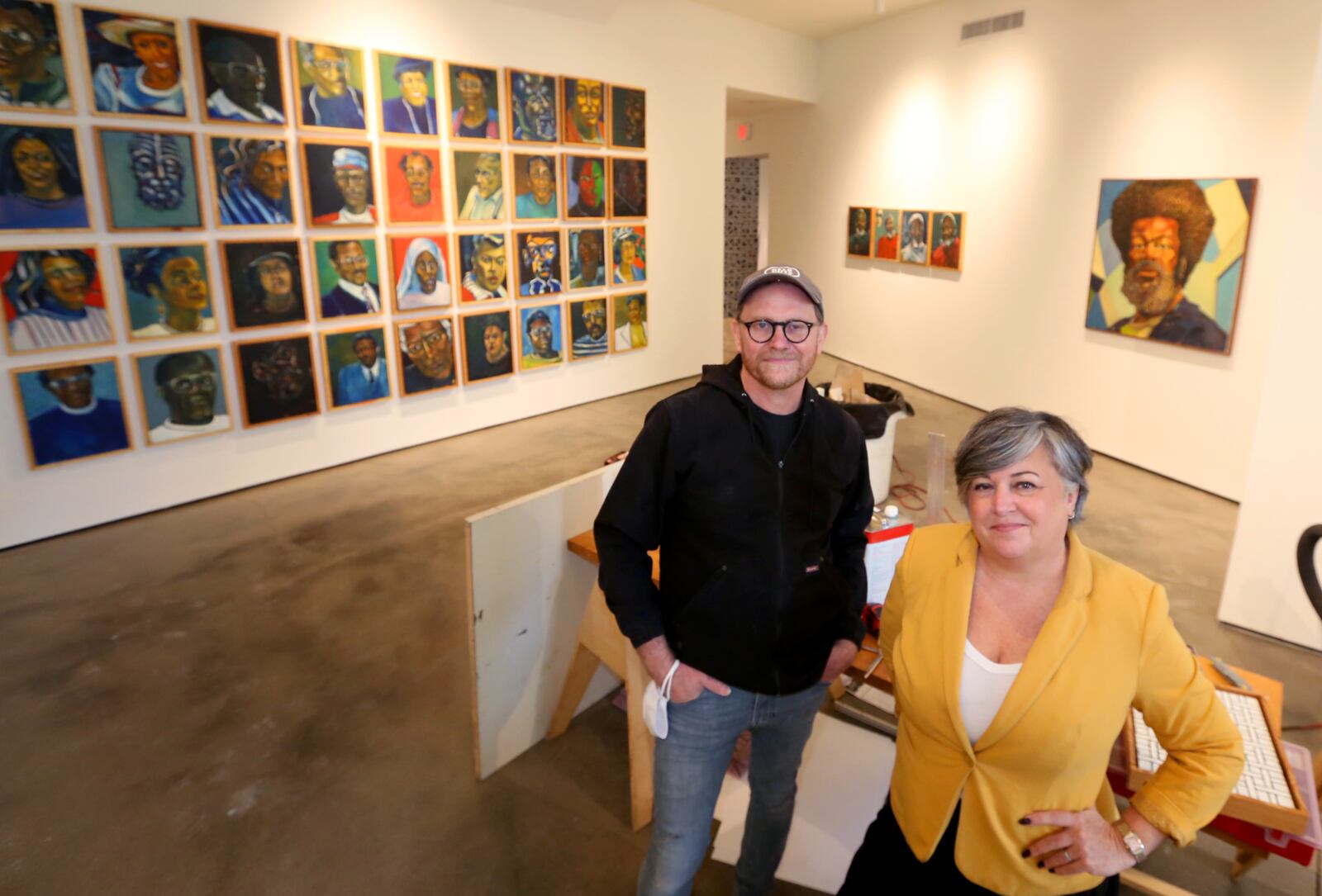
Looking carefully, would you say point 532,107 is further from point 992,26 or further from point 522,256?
point 992,26

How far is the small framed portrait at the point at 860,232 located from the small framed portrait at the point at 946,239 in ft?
3.03

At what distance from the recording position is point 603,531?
172 centimetres

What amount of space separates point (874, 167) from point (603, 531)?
794 cm

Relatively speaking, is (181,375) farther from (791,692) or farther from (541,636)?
(791,692)

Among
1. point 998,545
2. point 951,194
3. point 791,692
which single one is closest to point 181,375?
point 791,692

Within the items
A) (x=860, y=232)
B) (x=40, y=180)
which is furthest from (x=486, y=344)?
(x=860, y=232)

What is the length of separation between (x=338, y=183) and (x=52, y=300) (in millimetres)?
1813

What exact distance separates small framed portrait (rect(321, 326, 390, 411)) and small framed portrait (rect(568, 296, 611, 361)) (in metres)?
1.84

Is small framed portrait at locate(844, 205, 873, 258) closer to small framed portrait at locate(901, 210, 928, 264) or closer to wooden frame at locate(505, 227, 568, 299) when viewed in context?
small framed portrait at locate(901, 210, 928, 264)

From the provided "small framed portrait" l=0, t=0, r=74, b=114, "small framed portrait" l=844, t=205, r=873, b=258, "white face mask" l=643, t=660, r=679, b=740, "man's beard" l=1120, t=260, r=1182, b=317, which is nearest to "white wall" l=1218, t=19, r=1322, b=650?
"man's beard" l=1120, t=260, r=1182, b=317

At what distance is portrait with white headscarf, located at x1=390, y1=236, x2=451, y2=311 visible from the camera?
18.9ft

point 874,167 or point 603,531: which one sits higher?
point 874,167

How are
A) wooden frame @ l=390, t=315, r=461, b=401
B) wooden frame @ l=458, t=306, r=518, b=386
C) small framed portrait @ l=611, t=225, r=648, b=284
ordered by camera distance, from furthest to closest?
small framed portrait @ l=611, t=225, r=648, b=284, wooden frame @ l=458, t=306, r=518, b=386, wooden frame @ l=390, t=315, r=461, b=401

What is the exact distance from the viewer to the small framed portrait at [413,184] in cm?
558
